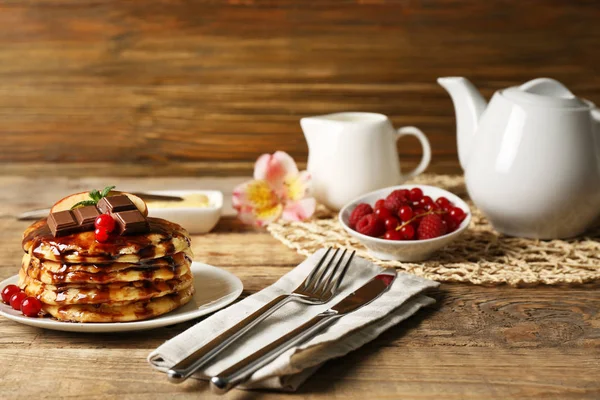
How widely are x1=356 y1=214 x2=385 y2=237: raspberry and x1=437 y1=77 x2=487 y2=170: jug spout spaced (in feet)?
0.94

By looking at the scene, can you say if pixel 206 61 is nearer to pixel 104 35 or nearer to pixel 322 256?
pixel 104 35

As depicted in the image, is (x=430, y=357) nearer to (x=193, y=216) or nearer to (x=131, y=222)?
(x=131, y=222)

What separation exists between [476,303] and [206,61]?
1041 mm

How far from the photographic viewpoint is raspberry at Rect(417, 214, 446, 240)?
1224mm

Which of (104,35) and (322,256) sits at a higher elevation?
(104,35)

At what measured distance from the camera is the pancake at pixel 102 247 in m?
0.94

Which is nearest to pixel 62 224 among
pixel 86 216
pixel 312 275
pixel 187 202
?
pixel 86 216

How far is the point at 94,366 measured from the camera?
900mm

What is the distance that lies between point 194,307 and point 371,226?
0.37 metres

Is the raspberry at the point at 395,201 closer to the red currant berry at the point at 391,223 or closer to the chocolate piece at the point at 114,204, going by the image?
the red currant berry at the point at 391,223

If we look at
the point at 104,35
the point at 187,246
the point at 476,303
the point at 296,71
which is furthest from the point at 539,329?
the point at 104,35

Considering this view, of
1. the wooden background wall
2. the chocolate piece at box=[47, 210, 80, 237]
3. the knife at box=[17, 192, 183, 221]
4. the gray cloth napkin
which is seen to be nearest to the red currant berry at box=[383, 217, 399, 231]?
the gray cloth napkin

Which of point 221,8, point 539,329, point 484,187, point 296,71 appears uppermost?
point 221,8

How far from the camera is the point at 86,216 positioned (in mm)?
984
